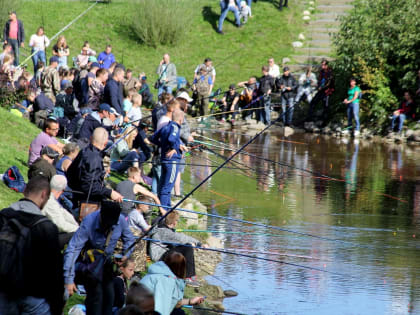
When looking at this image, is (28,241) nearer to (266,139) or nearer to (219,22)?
(266,139)

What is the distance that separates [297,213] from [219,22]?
1818 centimetres

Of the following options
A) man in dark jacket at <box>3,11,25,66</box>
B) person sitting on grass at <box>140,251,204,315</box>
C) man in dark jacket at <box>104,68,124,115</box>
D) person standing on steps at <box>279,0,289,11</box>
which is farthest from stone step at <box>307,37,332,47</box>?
person sitting on grass at <box>140,251,204,315</box>

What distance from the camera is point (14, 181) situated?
937 cm

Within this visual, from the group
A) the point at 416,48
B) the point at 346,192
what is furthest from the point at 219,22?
the point at 346,192

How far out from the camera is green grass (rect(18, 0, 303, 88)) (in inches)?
1052

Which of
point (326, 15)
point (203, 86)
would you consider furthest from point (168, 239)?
point (326, 15)

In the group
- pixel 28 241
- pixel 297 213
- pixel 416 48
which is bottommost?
pixel 297 213

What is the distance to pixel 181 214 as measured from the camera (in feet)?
33.9

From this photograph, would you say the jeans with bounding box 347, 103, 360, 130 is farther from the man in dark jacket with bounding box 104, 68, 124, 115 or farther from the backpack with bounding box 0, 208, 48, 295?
the backpack with bounding box 0, 208, 48, 295

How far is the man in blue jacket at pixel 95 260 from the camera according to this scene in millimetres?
5805

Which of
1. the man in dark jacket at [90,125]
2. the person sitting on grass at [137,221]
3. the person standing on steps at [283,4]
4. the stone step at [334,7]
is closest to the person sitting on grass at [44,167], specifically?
the person sitting on grass at [137,221]

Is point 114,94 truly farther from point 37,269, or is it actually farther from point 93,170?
point 37,269

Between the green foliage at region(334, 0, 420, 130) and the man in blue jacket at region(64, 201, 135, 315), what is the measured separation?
15.7 metres

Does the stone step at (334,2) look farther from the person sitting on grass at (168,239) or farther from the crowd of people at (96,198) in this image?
the person sitting on grass at (168,239)
